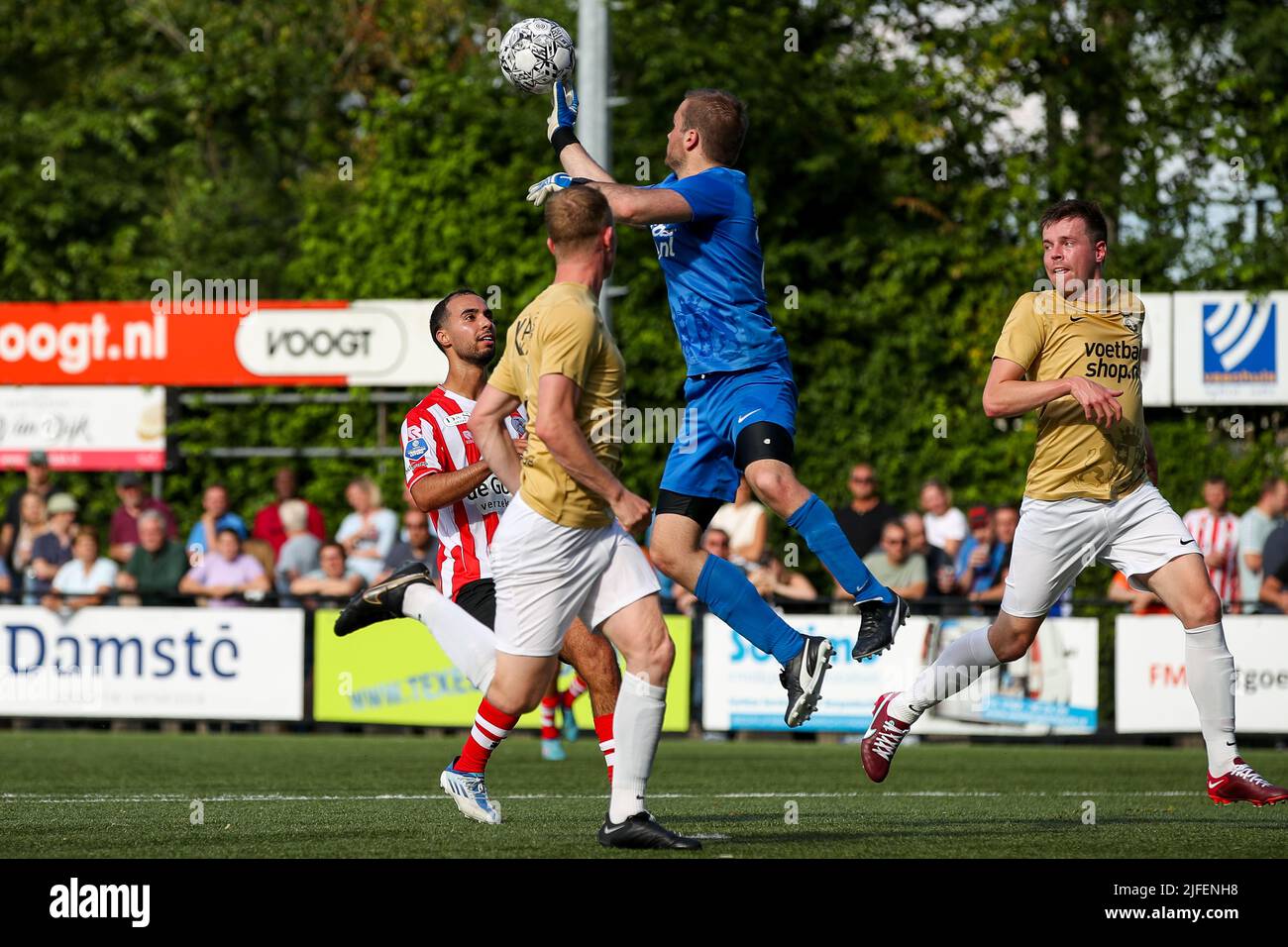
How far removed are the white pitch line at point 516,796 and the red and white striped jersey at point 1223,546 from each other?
6242 mm

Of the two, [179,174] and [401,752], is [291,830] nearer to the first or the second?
[401,752]

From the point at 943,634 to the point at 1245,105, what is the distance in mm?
10338

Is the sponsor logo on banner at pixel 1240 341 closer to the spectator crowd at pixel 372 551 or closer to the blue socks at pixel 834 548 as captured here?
the spectator crowd at pixel 372 551

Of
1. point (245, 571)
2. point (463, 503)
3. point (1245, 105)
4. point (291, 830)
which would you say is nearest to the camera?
point (291, 830)

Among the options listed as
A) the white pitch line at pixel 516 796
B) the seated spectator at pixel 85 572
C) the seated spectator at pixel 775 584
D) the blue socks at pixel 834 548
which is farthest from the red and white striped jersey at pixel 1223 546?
the seated spectator at pixel 85 572

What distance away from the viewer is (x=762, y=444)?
7.72m

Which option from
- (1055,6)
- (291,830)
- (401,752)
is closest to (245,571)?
(401,752)

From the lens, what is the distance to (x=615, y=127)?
76.8 ft

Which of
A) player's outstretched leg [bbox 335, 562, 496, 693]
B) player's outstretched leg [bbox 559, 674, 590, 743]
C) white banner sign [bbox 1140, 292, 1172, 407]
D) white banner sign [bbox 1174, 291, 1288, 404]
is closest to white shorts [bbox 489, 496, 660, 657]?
player's outstretched leg [bbox 335, 562, 496, 693]

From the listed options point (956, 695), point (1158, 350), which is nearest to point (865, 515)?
point (956, 695)

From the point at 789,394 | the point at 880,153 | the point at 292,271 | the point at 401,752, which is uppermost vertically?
the point at 880,153

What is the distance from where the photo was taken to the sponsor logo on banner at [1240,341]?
70.7ft

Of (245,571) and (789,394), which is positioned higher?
(789,394)

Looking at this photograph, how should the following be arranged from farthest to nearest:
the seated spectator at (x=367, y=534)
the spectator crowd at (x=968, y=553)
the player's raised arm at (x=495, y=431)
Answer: the seated spectator at (x=367, y=534), the spectator crowd at (x=968, y=553), the player's raised arm at (x=495, y=431)
